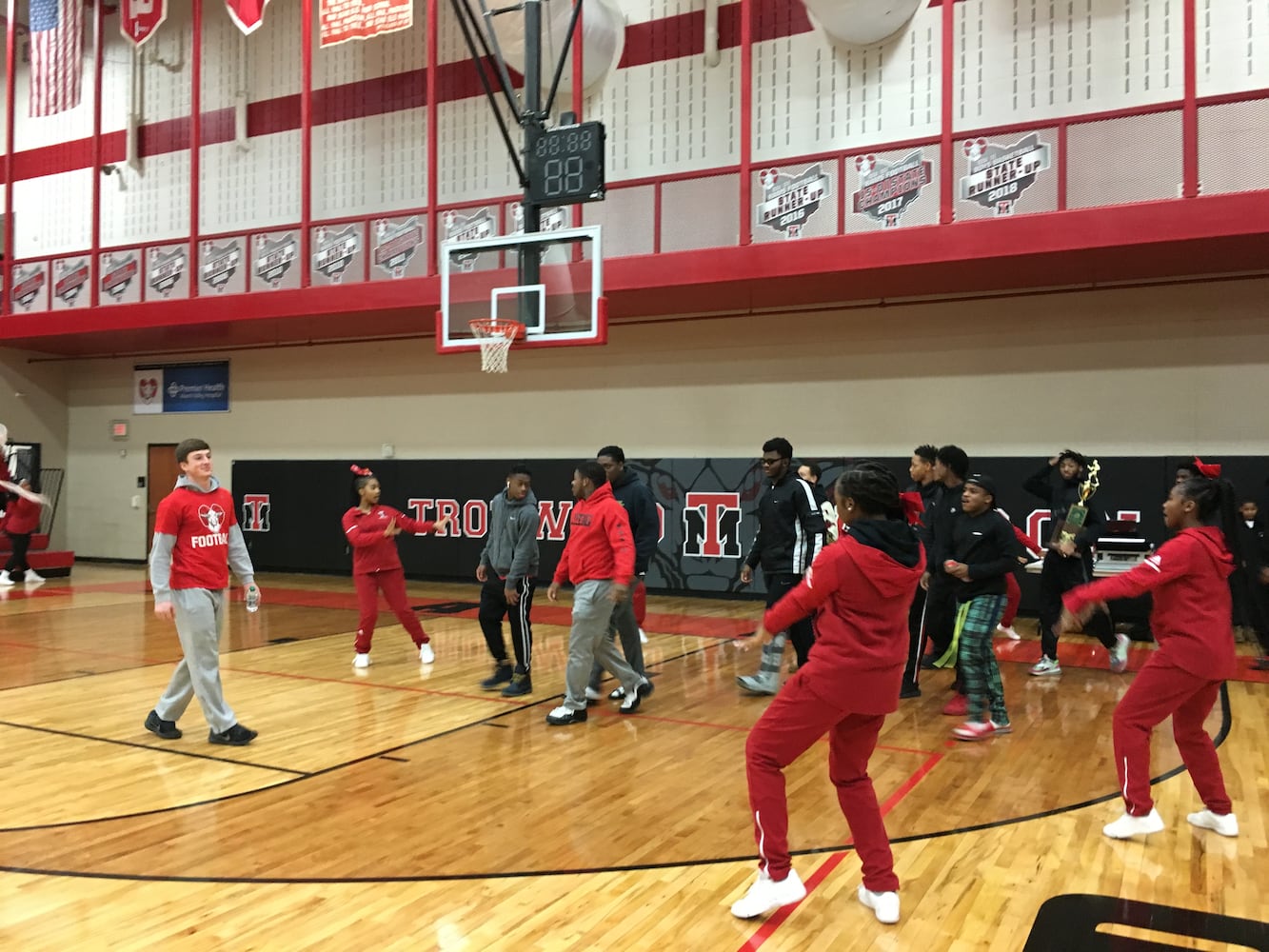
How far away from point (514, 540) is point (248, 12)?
42.6ft

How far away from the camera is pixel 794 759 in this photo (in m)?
3.72

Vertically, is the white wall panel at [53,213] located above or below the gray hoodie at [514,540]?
above

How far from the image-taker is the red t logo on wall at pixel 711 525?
14055 millimetres

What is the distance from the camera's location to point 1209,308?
1169 centimetres

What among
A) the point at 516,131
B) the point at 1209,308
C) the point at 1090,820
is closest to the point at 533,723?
the point at 1090,820

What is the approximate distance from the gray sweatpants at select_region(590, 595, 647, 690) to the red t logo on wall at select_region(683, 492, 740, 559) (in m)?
6.49

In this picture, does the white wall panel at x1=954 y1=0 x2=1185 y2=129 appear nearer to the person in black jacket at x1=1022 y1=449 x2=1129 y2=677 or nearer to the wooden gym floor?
the person in black jacket at x1=1022 y1=449 x2=1129 y2=677

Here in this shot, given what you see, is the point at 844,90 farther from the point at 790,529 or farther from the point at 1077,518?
the point at 790,529

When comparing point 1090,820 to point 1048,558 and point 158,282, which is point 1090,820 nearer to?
point 1048,558

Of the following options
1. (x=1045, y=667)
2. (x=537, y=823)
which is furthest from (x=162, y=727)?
(x=1045, y=667)

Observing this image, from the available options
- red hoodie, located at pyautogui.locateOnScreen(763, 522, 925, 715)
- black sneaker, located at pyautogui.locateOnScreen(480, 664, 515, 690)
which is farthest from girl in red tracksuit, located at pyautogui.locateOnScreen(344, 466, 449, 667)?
red hoodie, located at pyautogui.locateOnScreen(763, 522, 925, 715)

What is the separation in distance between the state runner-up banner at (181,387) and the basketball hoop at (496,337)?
10.6m

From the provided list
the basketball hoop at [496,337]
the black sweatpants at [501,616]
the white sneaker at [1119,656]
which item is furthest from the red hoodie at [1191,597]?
the basketball hoop at [496,337]

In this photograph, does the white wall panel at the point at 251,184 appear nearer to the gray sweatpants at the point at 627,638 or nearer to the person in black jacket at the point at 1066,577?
the gray sweatpants at the point at 627,638
